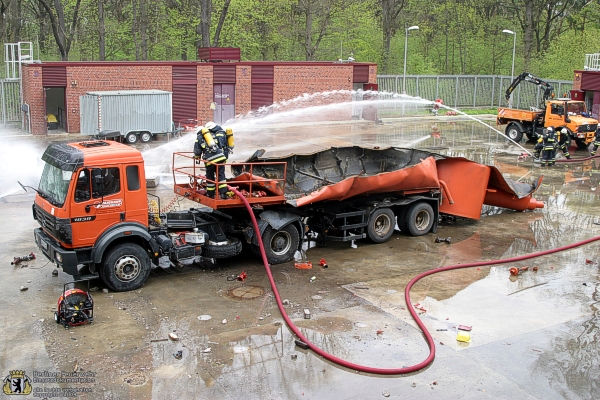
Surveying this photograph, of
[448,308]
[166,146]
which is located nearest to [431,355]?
[448,308]

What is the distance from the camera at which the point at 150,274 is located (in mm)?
11602

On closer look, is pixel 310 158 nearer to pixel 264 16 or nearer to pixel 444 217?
pixel 444 217

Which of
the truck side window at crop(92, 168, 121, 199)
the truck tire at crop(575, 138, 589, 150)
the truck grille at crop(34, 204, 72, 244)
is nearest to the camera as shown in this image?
the truck grille at crop(34, 204, 72, 244)

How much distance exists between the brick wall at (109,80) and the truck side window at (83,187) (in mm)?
22738

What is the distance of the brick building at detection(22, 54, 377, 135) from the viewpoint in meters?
30.6

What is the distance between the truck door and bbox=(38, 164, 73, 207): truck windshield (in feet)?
0.63

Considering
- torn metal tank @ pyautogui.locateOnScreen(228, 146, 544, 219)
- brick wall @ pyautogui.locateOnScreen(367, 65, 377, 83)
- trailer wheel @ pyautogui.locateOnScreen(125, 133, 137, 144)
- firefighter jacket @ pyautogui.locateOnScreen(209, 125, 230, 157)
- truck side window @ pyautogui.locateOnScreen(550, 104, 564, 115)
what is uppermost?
brick wall @ pyautogui.locateOnScreen(367, 65, 377, 83)

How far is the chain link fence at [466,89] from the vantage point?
4300 centimetres

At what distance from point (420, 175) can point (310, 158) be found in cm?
253

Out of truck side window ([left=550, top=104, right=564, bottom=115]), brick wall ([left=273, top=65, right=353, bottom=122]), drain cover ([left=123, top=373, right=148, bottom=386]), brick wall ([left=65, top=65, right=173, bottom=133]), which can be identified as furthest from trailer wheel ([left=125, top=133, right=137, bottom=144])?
drain cover ([left=123, top=373, right=148, bottom=386])

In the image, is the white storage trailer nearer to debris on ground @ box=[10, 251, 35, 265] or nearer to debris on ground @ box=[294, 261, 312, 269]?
debris on ground @ box=[10, 251, 35, 265]

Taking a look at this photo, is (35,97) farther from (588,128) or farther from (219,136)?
(588,128)

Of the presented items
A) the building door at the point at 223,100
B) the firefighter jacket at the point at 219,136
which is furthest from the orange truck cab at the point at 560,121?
the firefighter jacket at the point at 219,136

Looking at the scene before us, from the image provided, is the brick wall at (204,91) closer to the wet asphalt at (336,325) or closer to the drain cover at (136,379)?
the wet asphalt at (336,325)
